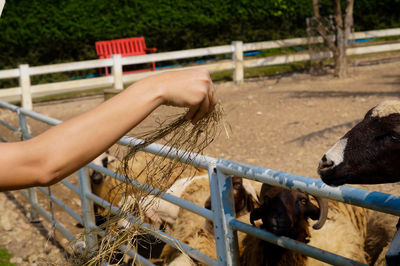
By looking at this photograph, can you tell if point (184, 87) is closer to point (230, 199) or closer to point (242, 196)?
point (230, 199)

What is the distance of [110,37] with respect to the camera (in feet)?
49.6

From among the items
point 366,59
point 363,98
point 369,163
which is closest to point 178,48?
point 366,59

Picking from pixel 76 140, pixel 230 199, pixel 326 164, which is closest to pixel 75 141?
pixel 76 140

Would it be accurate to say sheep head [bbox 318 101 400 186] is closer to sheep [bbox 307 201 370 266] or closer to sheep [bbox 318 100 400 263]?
sheep [bbox 318 100 400 263]

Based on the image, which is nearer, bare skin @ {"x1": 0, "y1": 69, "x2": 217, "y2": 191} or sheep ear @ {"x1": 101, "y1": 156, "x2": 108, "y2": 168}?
bare skin @ {"x1": 0, "y1": 69, "x2": 217, "y2": 191}

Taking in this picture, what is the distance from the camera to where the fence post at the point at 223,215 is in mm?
2379

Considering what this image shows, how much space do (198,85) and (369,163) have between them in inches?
31.9

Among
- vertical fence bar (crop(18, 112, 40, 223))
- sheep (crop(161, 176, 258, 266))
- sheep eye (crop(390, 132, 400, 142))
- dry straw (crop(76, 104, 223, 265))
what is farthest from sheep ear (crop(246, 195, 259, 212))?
vertical fence bar (crop(18, 112, 40, 223))

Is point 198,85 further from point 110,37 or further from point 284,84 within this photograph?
point 110,37

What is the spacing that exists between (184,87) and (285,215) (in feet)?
5.27

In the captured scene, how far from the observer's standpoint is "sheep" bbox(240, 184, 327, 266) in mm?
2684

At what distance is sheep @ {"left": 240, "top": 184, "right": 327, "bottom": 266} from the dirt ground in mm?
1425

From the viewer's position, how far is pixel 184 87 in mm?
1144

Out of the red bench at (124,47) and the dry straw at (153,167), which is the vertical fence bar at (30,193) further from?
the red bench at (124,47)
